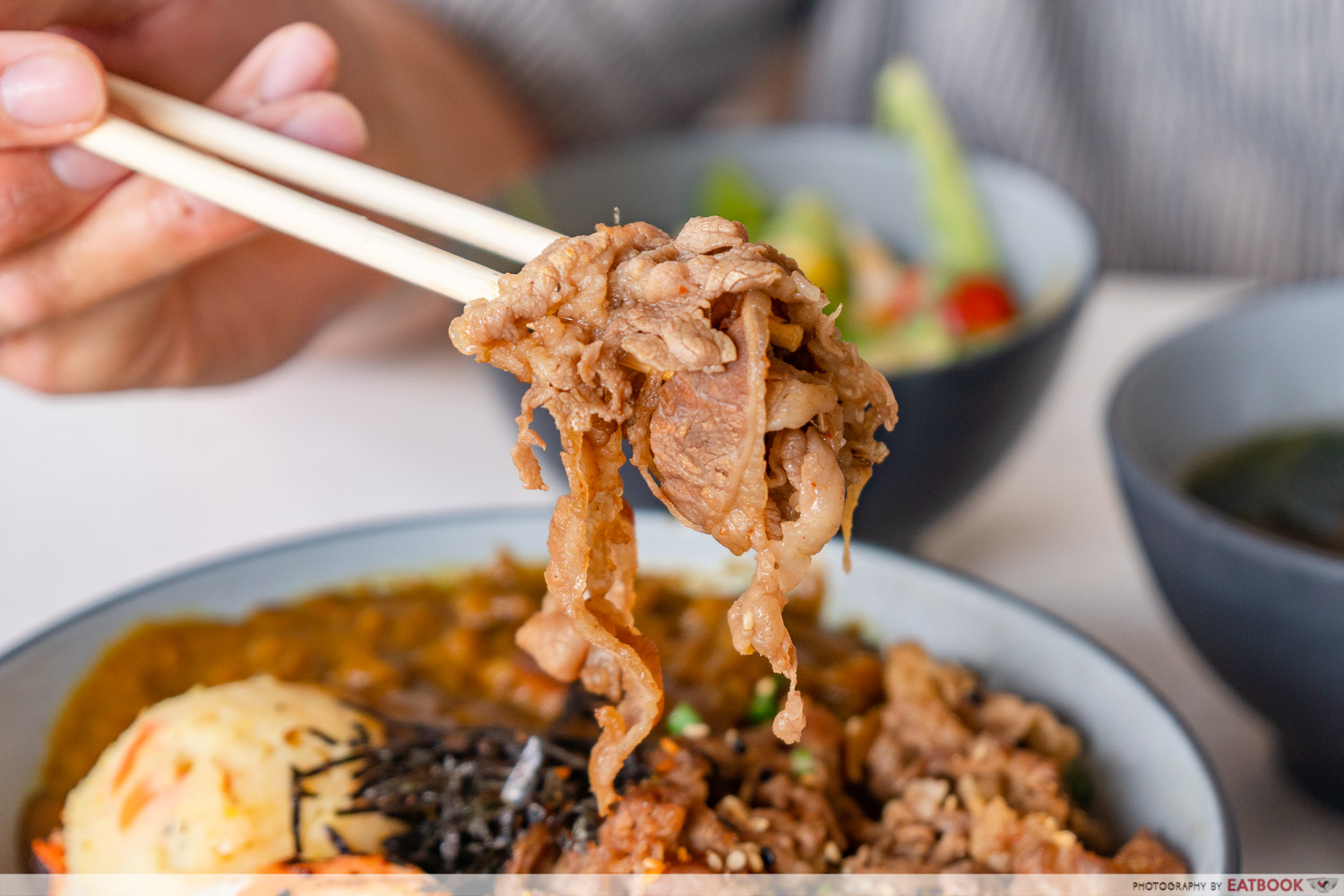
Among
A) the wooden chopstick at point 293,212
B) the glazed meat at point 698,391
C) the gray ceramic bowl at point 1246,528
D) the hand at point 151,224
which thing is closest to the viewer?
the glazed meat at point 698,391

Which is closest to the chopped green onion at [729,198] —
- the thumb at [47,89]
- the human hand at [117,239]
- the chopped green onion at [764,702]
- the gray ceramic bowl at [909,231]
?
the gray ceramic bowl at [909,231]

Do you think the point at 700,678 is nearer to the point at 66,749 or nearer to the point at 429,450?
the point at 66,749

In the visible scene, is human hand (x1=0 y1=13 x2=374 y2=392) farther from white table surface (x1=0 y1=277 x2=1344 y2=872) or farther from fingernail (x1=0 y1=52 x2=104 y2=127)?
white table surface (x1=0 y1=277 x2=1344 y2=872)

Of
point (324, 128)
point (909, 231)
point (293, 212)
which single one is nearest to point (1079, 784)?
point (293, 212)

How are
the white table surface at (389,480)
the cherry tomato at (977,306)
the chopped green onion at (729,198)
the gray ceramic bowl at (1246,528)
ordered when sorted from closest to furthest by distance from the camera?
the gray ceramic bowl at (1246,528) < the white table surface at (389,480) < the cherry tomato at (977,306) < the chopped green onion at (729,198)

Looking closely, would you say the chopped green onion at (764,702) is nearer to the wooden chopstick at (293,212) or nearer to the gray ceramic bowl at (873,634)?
the gray ceramic bowl at (873,634)

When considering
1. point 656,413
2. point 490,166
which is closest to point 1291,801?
point 656,413
